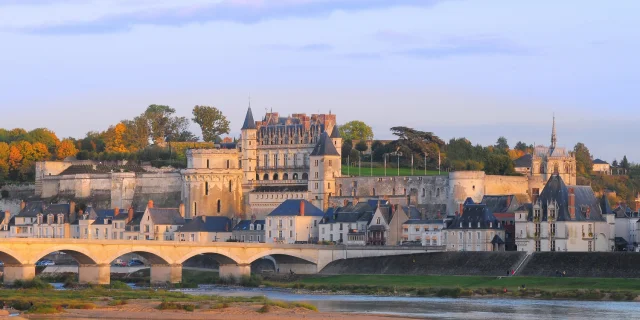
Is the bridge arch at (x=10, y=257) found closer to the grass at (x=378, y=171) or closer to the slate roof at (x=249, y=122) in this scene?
the slate roof at (x=249, y=122)

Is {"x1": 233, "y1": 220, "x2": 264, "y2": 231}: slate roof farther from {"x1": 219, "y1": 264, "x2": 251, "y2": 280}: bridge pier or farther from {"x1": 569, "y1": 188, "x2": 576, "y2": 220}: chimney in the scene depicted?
{"x1": 569, "y1": 188, "x2": 576, "y2": 220}: chimney

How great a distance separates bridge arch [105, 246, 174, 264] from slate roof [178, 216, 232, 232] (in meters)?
15.7

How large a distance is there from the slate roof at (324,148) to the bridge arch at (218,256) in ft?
62.6

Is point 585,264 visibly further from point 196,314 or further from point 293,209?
point 293,209

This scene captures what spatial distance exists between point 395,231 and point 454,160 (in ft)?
84.6

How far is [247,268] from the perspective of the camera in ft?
266

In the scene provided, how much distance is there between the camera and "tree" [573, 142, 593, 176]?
118812 mm

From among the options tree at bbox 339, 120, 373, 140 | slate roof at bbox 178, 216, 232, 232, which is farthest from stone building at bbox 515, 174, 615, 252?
tree at bbox 339, 120, 373, 140

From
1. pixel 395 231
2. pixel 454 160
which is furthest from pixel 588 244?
pixel 454 160

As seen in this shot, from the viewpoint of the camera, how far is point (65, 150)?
124 metres

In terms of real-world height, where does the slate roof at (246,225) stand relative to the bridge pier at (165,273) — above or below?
above

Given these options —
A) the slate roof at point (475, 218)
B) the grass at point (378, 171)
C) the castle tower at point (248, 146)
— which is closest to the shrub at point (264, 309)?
the slate roof at point (475, 218)

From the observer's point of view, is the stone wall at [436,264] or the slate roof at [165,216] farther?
the slate roof at [165,216]

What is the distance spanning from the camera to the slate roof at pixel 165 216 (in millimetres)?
96500
